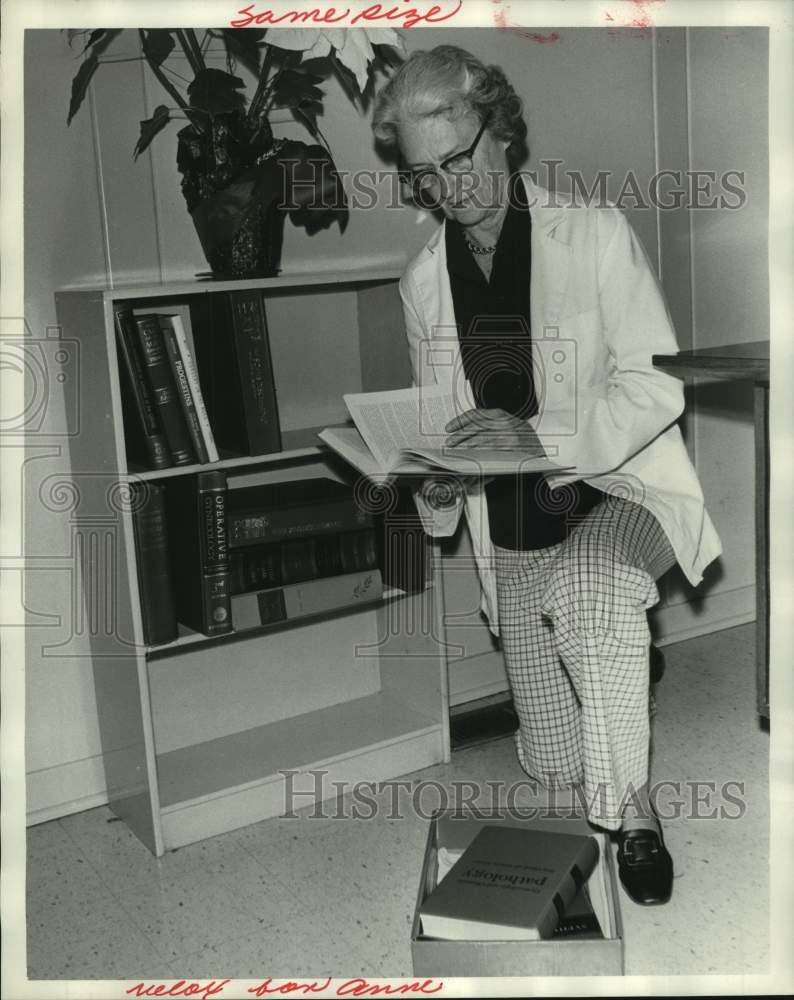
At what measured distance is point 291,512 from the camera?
2248 mm

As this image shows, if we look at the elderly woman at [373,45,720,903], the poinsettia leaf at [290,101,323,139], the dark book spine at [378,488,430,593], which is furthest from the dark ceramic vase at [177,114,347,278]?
the dark book spine at [378,488,430,593]

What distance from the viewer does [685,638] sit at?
10.00 ft

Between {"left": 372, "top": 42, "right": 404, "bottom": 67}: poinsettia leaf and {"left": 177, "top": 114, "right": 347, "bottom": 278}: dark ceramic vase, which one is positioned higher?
{"left": 372, "top": 42, "right": 404, "bottom": 67}: poinsettia leaf

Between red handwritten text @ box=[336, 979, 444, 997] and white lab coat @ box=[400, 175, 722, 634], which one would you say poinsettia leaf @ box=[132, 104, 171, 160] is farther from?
red handwritten text @ box=[336, 979, 444, 997]

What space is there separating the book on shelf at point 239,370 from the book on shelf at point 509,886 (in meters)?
0.84

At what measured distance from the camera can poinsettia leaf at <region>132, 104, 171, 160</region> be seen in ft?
6.92

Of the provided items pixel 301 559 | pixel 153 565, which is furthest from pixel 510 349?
pixel 153 565

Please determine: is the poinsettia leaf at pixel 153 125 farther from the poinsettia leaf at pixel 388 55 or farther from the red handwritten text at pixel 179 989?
the red handwritten text at pixel 179 989

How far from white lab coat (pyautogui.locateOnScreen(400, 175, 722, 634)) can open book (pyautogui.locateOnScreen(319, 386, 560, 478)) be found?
12cm

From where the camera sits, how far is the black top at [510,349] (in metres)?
2.18

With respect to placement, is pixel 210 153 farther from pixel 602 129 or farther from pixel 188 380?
pixel 602 129

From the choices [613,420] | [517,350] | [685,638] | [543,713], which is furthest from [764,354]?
[685,638]

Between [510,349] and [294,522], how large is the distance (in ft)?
1.75

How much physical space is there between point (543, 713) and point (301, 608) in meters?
0.52
